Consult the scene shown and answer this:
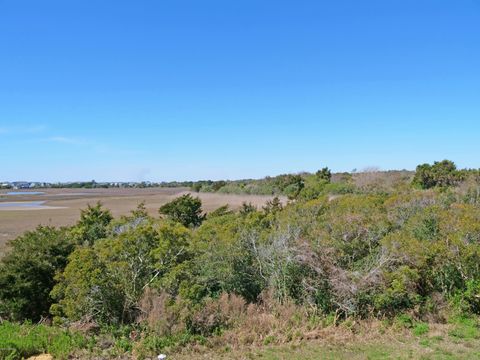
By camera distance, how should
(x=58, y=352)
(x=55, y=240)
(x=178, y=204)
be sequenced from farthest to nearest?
(x=178, y=204), (x=55, y=240), (x=58, y=352)

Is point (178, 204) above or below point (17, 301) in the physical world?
above

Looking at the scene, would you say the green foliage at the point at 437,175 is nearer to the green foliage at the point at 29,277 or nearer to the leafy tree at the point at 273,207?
the leafy tree at the point at 273,207

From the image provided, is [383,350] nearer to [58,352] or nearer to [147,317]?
A: [147,317]

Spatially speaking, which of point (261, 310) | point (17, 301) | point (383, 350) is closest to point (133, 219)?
point (17, 301)

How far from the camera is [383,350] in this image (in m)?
7.39

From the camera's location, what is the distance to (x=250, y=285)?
9680 millimetres

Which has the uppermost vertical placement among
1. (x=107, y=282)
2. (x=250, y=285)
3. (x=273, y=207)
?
(x=273, y=207)

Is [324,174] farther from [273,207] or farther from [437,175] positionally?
[273,207]

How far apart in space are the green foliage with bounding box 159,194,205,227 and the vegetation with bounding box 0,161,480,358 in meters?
9.51

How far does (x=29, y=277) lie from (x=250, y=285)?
5.55m

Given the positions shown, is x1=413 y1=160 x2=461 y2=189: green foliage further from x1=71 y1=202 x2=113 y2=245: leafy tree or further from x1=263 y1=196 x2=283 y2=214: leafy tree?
x1=71 y1=202 x2=113 y2=245: leafy tree

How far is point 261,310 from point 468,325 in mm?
4371

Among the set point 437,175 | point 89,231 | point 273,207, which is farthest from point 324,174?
point 89,231

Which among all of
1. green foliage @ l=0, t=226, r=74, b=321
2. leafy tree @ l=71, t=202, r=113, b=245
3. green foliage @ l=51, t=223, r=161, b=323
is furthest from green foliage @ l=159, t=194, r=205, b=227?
green foliage @ l=51, t=223, r=161, b=323
